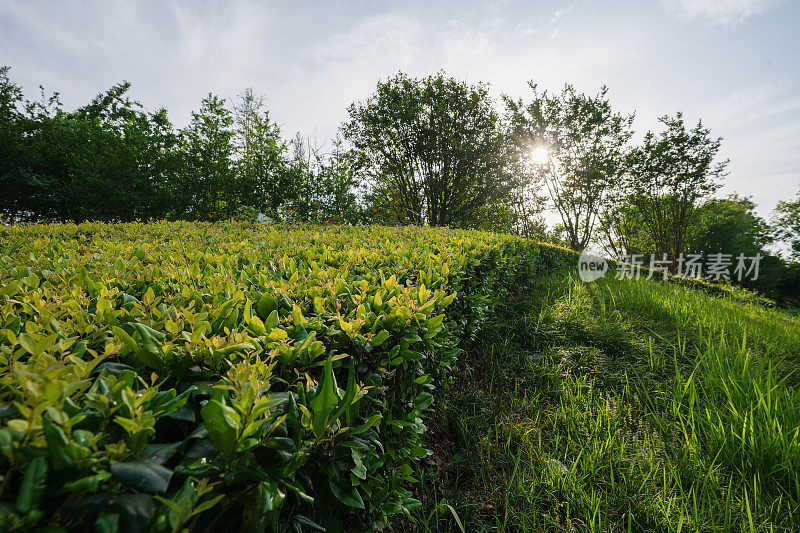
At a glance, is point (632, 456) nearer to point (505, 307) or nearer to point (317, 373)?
point (317, 373)

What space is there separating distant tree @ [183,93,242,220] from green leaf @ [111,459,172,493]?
11.5 metres

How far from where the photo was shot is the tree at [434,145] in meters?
13.6

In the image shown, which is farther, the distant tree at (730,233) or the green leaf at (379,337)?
the distant tree at (730,233)

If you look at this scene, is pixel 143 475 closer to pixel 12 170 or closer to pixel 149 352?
pixel 149 352

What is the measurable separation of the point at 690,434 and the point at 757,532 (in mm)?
781

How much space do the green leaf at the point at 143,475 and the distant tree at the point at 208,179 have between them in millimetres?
11469

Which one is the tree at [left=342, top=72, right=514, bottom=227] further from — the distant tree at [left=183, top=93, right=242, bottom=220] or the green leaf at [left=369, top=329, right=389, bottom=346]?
the green leaf at [left=369, top=329, right=389, bottom=346]

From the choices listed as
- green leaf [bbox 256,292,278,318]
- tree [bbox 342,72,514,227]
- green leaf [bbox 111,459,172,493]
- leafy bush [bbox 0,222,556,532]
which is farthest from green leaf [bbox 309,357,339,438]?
tree [bbox 342,72,514,227]

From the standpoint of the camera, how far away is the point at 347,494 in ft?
3.46

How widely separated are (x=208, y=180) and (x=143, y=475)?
12212mm

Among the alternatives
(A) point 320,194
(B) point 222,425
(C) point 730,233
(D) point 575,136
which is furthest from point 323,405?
(C) point 730,233

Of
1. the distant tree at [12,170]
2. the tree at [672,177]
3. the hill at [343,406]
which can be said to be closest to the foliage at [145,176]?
the distant tree at [12,170]

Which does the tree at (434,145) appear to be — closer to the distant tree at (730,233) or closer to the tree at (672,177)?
the tree at (672,177)

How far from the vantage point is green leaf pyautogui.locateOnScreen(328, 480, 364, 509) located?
1.01 meters
